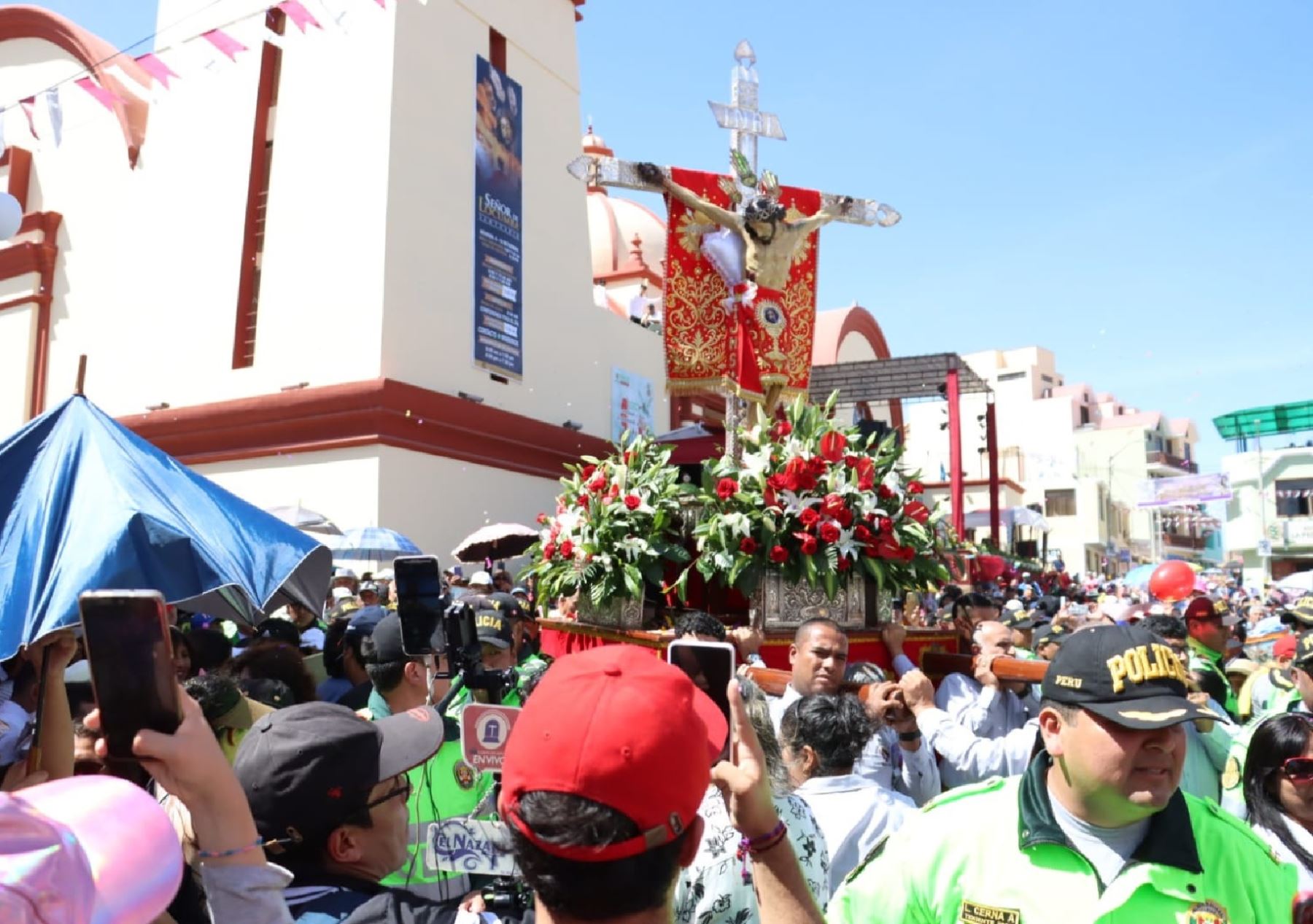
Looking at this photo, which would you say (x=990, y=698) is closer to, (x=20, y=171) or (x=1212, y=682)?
(x=1212, y=682)

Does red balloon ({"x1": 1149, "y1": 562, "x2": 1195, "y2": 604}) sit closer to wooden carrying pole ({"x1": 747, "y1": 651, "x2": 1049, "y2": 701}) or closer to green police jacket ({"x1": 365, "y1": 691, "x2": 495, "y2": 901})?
wooden carrying pole ({"x1": 747, "y1": 651, "x2": 1049, "y2": 701})

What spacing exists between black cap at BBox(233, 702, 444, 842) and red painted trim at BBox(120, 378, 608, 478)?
1327 centimetres

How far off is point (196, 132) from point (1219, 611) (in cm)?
1679

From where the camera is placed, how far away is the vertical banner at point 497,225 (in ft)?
56.0

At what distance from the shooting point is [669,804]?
1.53m

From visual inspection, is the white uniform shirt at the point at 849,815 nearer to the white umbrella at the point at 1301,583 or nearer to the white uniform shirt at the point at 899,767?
the white uniform shirt at the point at 899,767

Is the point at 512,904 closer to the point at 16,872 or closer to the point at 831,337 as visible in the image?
the point at 16,872

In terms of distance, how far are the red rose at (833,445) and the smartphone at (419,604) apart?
3.36 meters

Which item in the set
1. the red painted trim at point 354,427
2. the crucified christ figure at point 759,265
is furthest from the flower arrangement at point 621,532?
the red painted trim at point 354,427

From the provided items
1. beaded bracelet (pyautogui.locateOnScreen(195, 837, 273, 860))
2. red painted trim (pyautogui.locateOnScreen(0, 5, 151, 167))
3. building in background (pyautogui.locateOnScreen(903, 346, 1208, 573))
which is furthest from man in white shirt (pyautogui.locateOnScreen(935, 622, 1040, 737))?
building in background (pyautogui.locateOnScreen(903, 346, 1208, 573))

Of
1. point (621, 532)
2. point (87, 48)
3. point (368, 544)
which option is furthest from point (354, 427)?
point (621, 532)

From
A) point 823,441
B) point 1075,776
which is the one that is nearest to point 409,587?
point 1075,776

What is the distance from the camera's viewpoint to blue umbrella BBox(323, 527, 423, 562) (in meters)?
12.1

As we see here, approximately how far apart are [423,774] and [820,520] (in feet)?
10.5
